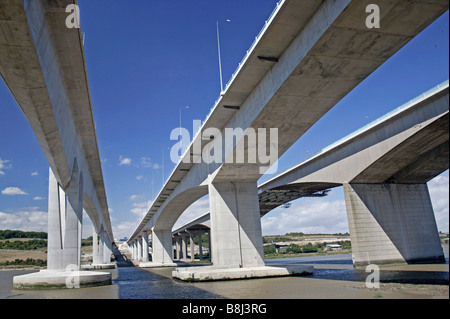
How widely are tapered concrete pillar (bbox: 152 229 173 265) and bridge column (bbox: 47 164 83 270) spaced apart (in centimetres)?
3697

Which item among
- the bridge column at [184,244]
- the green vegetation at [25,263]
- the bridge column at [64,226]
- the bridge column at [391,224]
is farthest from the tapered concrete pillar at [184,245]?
the bridge column at [64,226]

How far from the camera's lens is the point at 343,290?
1378cm

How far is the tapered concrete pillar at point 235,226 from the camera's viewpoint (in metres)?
24.5

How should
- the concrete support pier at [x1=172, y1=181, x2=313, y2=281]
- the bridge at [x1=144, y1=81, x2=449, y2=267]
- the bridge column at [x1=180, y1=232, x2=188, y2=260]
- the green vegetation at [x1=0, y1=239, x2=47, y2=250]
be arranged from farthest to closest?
the bridge column at [x1=180, y1=232, x2=188, y2=260], the green vegetation at [x1=0, y1=239, x2=47, y2=250], the bridge at [x1=144, y1=81, x2=449, y2=267], the concrete support pier at [x1=172, y1=181, x2=313, y2=281]

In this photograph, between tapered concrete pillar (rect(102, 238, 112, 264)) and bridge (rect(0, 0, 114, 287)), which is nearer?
bridge (rect(0, 0, 114, 287))

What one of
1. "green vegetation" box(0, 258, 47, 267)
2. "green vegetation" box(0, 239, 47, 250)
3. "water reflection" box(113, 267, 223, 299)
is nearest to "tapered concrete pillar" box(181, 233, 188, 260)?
"green vegetation" box(0, 239, 47, 250)

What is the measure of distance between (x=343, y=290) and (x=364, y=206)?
21.1 meters

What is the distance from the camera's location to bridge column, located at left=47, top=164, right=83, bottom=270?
23125 mm

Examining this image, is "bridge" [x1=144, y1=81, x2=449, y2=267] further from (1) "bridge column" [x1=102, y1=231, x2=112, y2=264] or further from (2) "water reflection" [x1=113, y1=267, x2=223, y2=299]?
(1) "bridge column" [x1=102, y1=231, x2=112, y2=264]

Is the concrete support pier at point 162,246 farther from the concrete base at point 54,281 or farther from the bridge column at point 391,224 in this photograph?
the concrete base at point 54,281

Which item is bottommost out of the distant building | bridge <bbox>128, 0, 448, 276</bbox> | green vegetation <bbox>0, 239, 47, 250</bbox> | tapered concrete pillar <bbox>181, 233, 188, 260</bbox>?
the distant building

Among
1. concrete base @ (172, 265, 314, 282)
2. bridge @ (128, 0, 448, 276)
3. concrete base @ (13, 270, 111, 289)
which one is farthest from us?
concrete base @ (172, 265, 314, 282)

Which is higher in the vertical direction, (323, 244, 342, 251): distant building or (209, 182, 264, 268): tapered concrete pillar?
(209, 182, 264, 268): tapered concrete pillar
